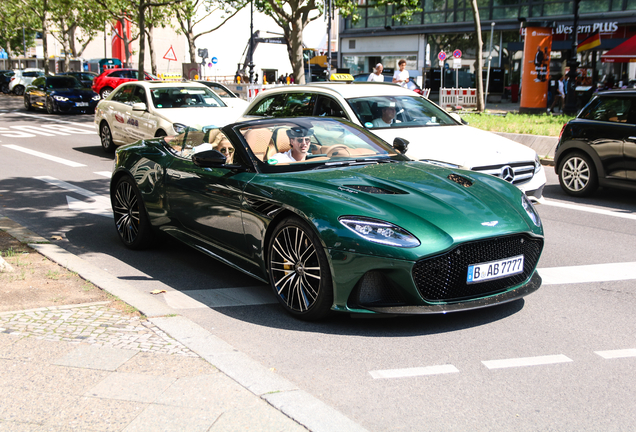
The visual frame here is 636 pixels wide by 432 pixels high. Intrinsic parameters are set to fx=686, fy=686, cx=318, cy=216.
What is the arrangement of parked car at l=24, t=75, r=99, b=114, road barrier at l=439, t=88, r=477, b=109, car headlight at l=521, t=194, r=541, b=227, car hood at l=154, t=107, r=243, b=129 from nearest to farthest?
car headlight at l=521, t=194, r=541, b=227 < car hood at l=154, t=107, r=243, b=129 < road barrier at l=439, t=88, r=477, b=109 < parked car at l=24, t=75, r=99, b=114

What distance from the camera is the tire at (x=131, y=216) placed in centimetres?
677

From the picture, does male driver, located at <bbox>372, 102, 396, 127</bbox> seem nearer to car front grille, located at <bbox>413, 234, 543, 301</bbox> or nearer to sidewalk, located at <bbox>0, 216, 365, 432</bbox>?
car front grille, located at <bbox>413, 234, 543, 301</bbox>

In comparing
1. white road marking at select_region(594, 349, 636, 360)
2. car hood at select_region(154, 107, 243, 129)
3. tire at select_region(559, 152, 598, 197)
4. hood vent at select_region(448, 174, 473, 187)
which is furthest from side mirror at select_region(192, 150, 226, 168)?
car hood at select_region(154, 107, 243, 129)

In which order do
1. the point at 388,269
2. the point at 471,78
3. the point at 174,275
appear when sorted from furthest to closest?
the point at 471,78 → the point at 174,275 → the point at 388,269

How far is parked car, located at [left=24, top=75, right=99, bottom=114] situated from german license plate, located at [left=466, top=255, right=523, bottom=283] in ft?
89.4

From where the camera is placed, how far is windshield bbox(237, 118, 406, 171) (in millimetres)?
5605

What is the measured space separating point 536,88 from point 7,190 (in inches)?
805

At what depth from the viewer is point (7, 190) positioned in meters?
10.7

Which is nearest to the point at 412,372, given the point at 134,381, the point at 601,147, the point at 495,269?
the point at 495,269

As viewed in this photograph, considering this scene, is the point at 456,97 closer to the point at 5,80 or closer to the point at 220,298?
the point at 220,298

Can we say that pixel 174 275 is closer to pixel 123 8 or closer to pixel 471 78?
pixel 471 78

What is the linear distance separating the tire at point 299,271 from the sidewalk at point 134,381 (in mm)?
708

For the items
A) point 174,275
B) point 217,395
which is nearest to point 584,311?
point 217,395

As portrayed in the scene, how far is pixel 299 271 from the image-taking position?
186 inches
